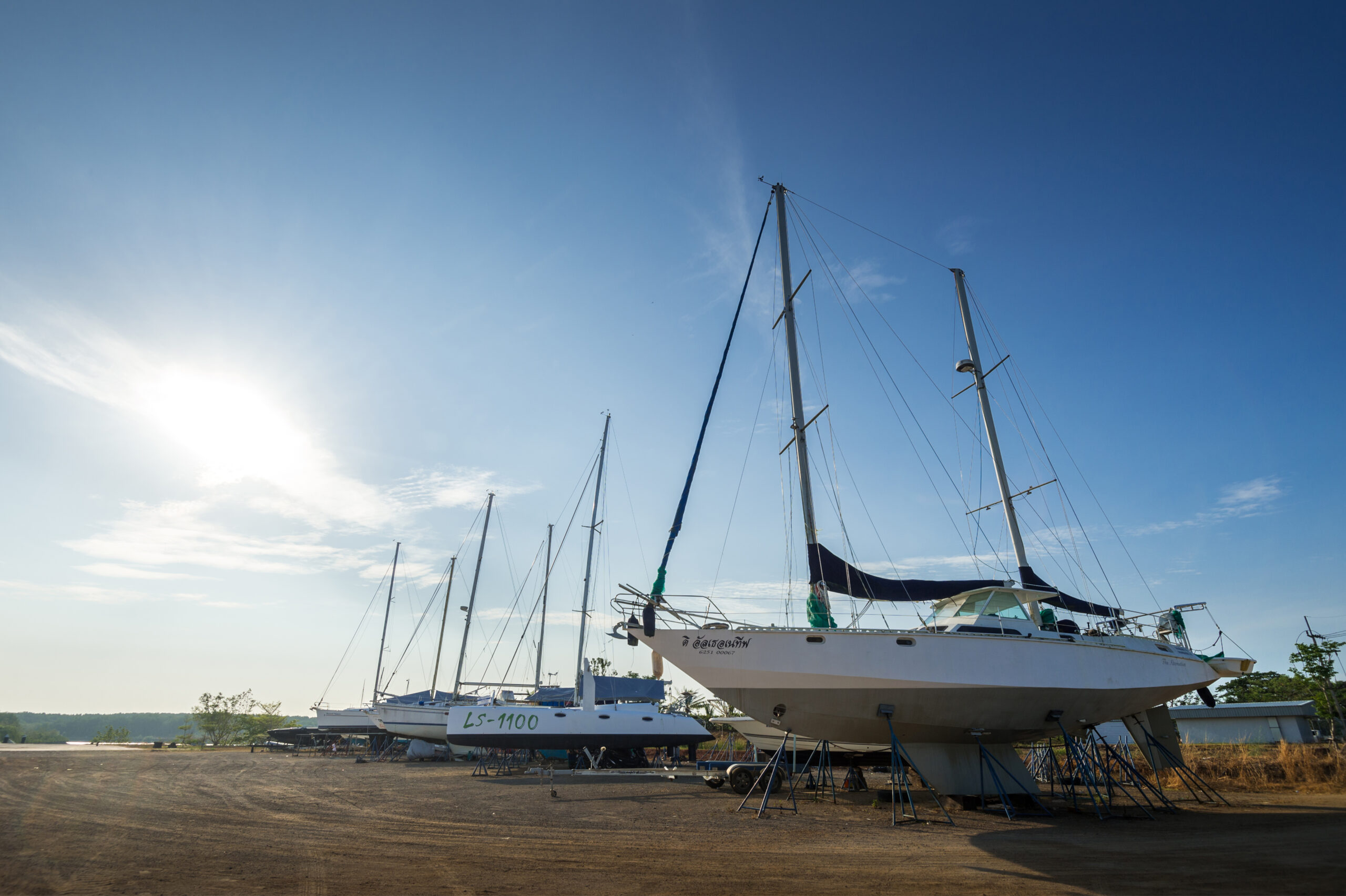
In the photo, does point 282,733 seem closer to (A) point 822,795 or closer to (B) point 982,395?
(A) point 822,795

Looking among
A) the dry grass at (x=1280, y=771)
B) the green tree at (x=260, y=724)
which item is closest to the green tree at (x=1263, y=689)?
the dry grass at (x=1280, y=771)

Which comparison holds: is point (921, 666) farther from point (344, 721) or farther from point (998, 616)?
point (344, 721)

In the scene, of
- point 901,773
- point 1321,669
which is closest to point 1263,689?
point 1321,669

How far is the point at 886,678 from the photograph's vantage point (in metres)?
10.9

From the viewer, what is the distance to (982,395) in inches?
745

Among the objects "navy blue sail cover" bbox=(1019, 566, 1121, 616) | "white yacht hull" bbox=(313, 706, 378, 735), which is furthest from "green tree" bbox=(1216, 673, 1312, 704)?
"white yacht hull" bbox=(313, 706, 378, 735)

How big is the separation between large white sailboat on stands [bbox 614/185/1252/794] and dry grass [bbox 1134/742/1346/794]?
507 cm

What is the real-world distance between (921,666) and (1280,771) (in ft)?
44.7

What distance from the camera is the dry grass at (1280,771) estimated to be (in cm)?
1574

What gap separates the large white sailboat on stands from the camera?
11.0 metres

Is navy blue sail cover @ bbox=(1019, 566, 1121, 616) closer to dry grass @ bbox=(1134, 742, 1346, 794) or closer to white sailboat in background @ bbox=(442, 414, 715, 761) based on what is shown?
dry grass @ bbox=(1134, 742, 1346, 794)

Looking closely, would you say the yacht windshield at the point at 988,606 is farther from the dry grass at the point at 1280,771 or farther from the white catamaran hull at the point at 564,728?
the white catamaran hull at the point at 564,728

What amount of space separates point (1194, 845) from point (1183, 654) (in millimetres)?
8692

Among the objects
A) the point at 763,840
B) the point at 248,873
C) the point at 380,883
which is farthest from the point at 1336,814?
the point at 248,873
